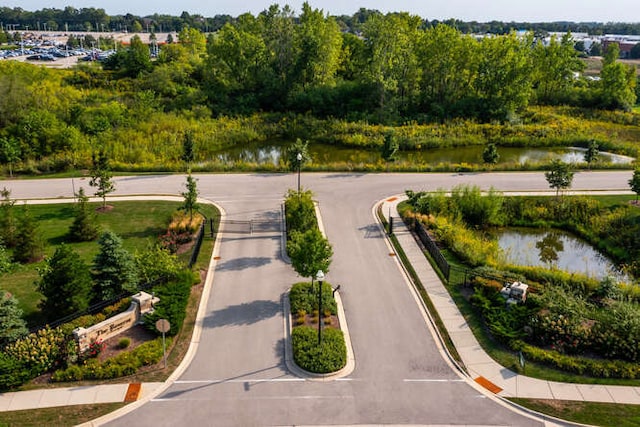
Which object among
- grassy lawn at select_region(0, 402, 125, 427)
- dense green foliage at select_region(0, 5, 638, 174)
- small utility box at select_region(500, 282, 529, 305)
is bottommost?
grassy lawn at select_region(0, 402, 125, 427)

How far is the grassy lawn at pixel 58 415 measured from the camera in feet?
55.2

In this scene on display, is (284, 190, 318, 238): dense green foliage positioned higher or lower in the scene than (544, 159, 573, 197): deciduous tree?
lower

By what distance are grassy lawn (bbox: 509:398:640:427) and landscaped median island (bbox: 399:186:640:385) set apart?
55.0 inches

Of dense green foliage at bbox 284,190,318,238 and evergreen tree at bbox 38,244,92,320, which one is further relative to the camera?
dense green foliage at bbox 284,190,318,238

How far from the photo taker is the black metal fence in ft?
87.1

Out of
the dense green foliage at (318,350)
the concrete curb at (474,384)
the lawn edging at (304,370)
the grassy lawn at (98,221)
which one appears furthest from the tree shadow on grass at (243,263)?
the concrete curb at (474,384)

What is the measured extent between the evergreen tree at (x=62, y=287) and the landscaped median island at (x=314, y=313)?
9027 mm

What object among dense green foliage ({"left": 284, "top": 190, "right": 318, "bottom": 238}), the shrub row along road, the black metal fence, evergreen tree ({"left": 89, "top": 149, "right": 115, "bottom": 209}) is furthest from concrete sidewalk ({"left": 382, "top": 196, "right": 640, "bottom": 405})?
evergreen tree ({"left": 89, "top": 149, "right": 115, "bottom": 209})

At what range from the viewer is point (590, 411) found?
17.7 m

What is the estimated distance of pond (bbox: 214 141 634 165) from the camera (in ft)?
167

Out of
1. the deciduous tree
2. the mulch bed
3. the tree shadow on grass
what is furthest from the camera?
the deciduous tree

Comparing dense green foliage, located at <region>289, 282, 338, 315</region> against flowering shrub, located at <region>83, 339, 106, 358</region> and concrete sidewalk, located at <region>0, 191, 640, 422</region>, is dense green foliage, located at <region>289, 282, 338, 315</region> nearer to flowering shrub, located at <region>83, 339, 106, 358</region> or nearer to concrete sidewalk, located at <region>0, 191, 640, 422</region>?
concrete sidewalk, located at <region>0, 191, 640, 422</region>

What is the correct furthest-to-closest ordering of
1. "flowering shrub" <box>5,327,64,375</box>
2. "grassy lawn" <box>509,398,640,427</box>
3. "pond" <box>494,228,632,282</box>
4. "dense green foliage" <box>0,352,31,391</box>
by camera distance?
"pond" <box>494,228,632,282</box>
"flowering shrub" <box>5,327,64,375</box>
"dense green foliage" <box>0,352,31,391</box>
"grassy lawn" <box>509,398,640,427</box>

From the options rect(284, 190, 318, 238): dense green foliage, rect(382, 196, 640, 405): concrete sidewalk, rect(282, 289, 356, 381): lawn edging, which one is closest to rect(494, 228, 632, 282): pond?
rect(382, 196, 640, 405): concrete sidewalk
